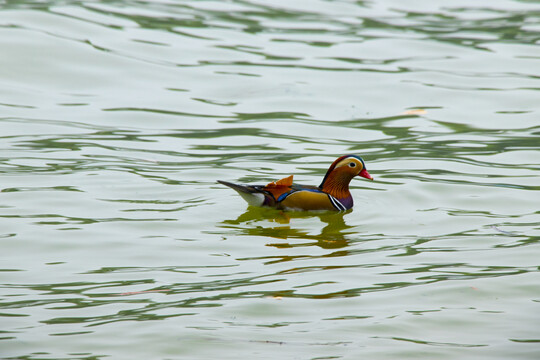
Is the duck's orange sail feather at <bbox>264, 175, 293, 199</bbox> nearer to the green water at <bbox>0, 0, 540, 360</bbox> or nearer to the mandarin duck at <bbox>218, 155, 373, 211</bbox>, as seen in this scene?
the mandarin duck at <bbox>218, 155, 373, 211</bbox>

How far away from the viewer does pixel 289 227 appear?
9055mm

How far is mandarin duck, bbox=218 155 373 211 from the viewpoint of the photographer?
9.34 metres

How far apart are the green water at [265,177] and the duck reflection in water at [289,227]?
4 cm

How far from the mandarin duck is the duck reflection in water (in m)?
0.09

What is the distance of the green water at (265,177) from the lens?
628cm

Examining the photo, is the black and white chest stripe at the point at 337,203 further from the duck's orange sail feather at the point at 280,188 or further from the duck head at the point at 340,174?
the duck's orange sail feather at the point at 280,188

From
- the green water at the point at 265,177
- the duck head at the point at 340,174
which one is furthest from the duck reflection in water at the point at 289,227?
the duck head at the point at 340,174

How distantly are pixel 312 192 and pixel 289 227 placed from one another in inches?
24.3

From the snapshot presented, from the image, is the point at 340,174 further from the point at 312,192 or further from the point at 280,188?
the point at 280,188

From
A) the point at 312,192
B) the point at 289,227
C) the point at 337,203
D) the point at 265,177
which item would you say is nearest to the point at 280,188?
the point at 312,192

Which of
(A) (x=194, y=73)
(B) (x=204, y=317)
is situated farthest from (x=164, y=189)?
(A) (x=194, y=73)

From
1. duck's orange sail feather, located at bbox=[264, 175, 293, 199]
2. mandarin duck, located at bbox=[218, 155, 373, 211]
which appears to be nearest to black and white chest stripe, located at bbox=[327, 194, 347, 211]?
mandarin duck, located at bbox=[218, 155, 373, 211]

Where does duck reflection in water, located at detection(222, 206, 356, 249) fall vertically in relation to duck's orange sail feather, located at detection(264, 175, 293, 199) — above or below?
below

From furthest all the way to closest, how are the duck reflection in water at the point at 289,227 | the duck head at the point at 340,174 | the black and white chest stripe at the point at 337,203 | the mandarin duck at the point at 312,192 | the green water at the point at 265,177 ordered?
the duck head at the point at 340,174
the black and white chest stripe at the point at 337,203
the mandarin duck at the point at 312,192
the duck reflection in water at the point at 289,227
the green water at the point at 265,177
